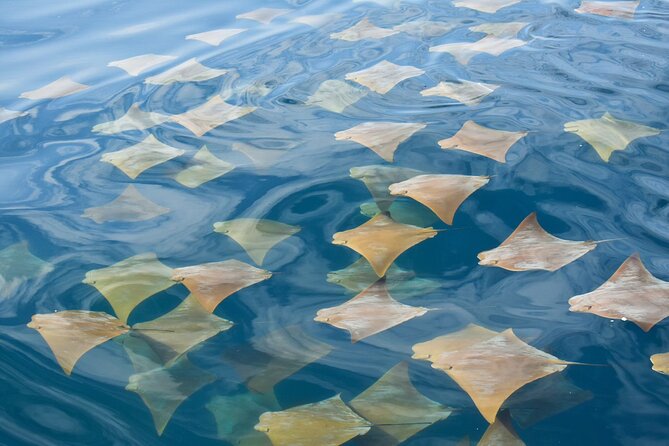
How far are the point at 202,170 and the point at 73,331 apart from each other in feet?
2.89

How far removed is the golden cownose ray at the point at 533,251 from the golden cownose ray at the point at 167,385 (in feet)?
2.77

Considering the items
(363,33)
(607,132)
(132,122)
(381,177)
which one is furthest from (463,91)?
(132,122)

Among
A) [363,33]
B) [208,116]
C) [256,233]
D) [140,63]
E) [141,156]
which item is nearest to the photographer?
[256,233]

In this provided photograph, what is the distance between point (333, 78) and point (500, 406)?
205cm

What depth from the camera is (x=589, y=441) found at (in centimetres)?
148

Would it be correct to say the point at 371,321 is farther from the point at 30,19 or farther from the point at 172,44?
the point at 30,19

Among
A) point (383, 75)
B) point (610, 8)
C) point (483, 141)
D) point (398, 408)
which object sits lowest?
point (398, 408)

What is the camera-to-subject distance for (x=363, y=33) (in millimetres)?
3676

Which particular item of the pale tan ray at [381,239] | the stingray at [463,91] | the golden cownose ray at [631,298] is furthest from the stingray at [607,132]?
the pale tan ray at [381,239]

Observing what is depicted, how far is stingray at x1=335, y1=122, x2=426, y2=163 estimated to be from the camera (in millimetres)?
2492

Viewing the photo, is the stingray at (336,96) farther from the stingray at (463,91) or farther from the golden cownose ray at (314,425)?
the golden cownose ray at (314,425)

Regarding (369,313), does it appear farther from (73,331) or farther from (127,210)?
(127,210)

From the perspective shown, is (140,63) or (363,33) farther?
(363,33)

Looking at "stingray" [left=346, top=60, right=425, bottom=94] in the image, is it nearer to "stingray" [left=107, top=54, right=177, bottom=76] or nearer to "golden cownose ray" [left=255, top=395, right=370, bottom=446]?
"stingray" [left=107, top=54, right=177, bottom=76]
